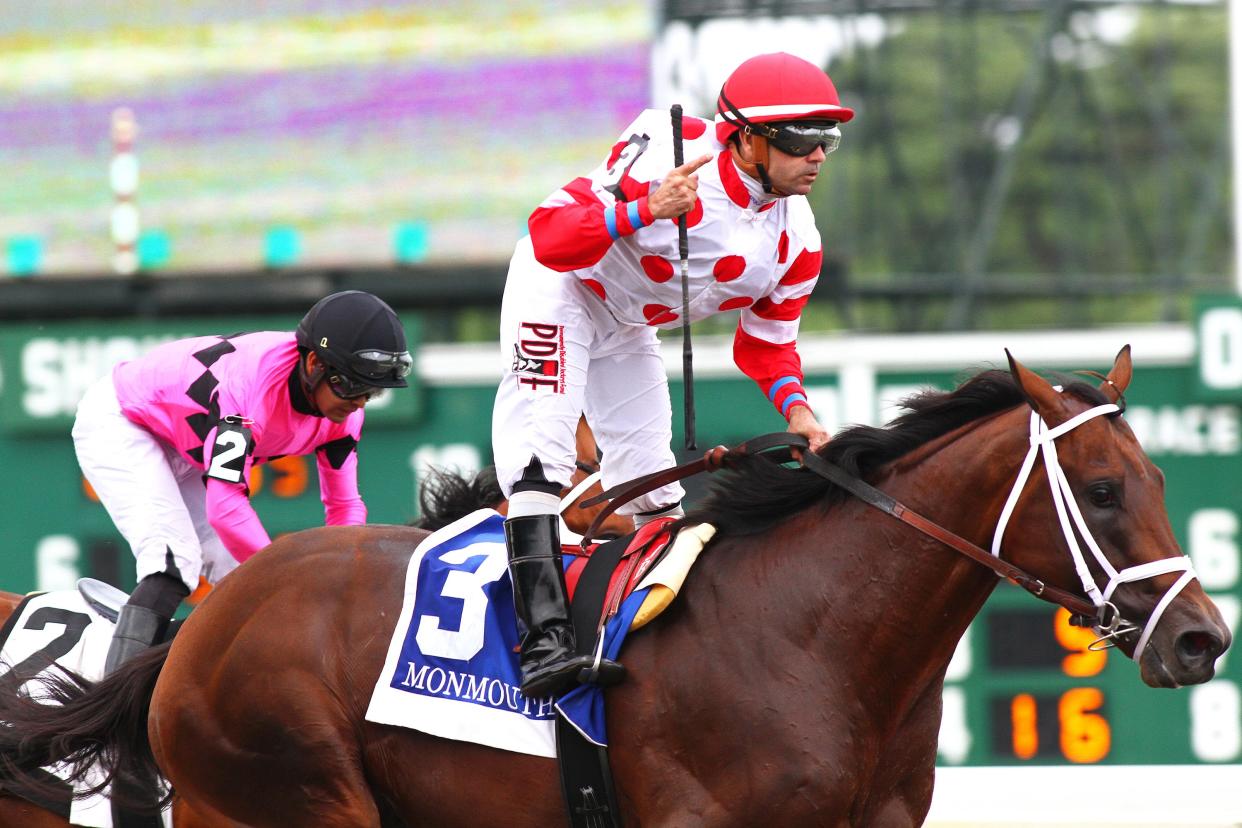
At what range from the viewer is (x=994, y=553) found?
9.82 feet

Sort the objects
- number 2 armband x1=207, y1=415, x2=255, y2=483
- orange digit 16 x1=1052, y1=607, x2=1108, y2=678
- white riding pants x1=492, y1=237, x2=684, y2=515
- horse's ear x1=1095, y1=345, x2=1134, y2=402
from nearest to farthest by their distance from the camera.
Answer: horse's ear x1=1095, y1=345, x2=1134, y2=402 < white riding pants x1=492, y1=237, x2=684, y2=515 < number 2 armband x1=207, y1=415, x2=255, y2=483 < orange digit 16 x1=1052, y1=607, x2=1108, y2=678

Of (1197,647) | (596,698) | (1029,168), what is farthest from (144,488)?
(1029,168)

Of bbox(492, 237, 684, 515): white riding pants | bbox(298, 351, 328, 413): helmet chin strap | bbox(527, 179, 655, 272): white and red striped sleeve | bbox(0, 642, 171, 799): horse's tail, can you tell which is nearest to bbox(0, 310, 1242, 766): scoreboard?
bbox(298, 351, 328, 413): helmet chin strap

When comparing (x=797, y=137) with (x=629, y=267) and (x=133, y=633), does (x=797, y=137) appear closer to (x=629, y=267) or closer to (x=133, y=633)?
(x=629, y=267)

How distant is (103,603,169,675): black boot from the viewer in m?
3.97

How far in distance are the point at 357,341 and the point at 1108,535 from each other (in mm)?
1867

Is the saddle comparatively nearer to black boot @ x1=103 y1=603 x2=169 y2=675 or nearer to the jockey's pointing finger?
the jockey's pointing finger

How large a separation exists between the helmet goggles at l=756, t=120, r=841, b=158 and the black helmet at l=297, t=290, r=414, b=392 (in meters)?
1.20

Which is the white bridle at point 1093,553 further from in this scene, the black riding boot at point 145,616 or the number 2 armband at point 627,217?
the black riding boot at point 145,616

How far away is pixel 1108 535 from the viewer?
2.87 m

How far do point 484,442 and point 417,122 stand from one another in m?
2.99

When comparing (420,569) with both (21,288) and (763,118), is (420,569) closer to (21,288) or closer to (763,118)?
(763,118)

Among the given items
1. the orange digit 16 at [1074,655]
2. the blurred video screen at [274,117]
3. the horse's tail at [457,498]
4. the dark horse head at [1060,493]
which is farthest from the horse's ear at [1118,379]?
the blurred video screen at [274,117]

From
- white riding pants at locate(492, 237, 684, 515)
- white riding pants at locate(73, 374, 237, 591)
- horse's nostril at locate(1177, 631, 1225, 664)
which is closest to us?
horse's nostril at locate(1177, 631, 1225, 664)
